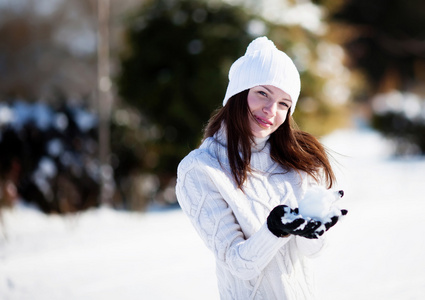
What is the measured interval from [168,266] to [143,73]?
4.41m

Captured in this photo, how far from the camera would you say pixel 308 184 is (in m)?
1.90

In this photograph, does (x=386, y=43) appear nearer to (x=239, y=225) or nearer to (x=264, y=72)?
(x=264, y=72)

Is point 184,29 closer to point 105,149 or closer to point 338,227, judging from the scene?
point 105,149

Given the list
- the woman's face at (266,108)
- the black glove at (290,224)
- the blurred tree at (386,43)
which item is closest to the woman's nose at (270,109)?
the woman's face at (266,108)

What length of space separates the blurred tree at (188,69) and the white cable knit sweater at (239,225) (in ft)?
18.8

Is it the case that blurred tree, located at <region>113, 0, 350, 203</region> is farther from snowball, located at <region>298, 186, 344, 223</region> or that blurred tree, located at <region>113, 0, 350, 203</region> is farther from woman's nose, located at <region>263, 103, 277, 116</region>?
snowball, located at <region>298, 186, 344, 223</region>

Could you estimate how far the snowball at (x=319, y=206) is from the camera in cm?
148

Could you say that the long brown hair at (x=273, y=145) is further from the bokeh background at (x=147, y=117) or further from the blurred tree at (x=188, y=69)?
the blurred tree at (x=188, y=69)

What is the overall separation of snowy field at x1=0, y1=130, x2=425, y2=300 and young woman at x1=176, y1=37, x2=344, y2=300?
74cm

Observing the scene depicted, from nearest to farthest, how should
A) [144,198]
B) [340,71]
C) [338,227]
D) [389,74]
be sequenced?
[338,227], [144,198], [340,71], [389,74]

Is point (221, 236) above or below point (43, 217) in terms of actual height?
below

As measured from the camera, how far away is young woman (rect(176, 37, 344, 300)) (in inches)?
63.2

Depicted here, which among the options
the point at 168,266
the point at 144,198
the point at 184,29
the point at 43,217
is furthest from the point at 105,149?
the point at 168,266

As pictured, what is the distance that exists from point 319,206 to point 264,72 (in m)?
0.56
